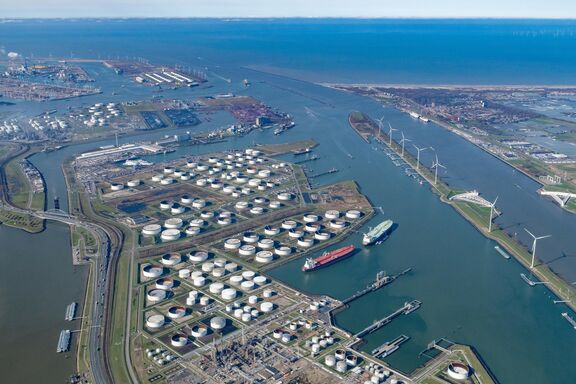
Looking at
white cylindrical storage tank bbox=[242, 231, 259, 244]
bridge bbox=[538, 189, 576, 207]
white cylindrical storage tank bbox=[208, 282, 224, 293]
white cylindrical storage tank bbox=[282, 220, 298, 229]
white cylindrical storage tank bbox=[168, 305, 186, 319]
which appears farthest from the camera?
bridge bbox=[538, 189, 576, 207]

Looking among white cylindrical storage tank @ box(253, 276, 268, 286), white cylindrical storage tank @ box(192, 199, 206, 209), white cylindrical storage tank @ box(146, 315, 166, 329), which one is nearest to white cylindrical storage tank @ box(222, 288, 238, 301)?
white cylindrical storage tank @ box(253, 276, 268, 286)

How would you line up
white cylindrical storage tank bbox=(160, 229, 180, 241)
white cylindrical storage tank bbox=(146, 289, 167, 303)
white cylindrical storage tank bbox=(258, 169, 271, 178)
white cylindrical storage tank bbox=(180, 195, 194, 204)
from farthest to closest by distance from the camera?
1. white cylindrical storage tank bbox=(258, 169, 271, 178)
2. white cylindrical storage tank bbox=(180, 195, 194, 204)
3. white cylindrical storage tank bbox=(160, 229, 180, 241)
4. white cylindrical storage tank bbox=(146, 289, 167, 303)

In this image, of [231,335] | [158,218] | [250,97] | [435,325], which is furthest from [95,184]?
[250,97]

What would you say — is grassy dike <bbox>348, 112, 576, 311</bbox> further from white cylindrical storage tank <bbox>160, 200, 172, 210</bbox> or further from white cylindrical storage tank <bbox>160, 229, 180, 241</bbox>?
white cylindrical storage tank <bbox>160, 200, 172, 210</bbox>

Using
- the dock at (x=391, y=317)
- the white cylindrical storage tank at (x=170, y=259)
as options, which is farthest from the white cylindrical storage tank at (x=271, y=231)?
the dock at (x=391, y=317)

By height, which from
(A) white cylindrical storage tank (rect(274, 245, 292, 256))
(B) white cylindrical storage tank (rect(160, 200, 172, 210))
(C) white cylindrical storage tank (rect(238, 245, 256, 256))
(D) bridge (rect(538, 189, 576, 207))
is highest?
(D) bridge (rect(538, 189, 576, 207))

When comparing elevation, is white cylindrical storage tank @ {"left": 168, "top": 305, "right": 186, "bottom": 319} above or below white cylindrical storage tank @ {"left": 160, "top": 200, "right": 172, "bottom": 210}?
below
